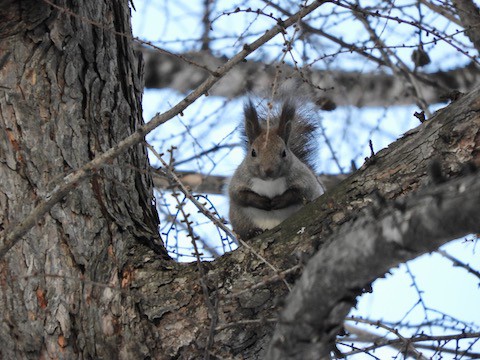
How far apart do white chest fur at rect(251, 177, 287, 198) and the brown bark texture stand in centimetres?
79

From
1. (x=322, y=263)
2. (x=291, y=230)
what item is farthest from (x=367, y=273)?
(x=291, y=230)

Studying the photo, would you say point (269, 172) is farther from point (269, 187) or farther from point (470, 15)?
point (470, 15)

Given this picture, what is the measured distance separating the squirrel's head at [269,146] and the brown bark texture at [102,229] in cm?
81

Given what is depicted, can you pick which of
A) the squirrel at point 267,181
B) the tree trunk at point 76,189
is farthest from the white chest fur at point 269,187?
the tree trunk at point 76,189

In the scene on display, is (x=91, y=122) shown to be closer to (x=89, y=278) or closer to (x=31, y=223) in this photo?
(x=89, y=278)

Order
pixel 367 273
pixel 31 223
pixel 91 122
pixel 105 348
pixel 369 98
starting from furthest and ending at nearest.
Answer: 1. pixel 369 98
2. pixel 91 122
3. pixel 105 348
4. pixel 31 223
5. pixel 367 273

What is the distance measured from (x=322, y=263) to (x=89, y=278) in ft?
3.17

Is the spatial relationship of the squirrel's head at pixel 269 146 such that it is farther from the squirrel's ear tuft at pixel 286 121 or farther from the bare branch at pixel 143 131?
the bare branch at pixel 143 131

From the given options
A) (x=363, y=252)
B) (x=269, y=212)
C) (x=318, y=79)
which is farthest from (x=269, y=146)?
(x=363, y=252)

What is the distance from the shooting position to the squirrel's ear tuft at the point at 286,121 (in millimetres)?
3475

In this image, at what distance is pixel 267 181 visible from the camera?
10.9 ft

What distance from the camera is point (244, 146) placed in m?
3.68

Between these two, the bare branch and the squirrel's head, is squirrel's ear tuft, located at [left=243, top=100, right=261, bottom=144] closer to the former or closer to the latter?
the squirrel's head

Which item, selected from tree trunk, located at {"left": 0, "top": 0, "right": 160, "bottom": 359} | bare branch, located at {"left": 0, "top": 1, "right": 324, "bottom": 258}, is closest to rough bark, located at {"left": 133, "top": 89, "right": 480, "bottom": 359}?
tree trunk, located at {"left": 0, "top": 0, "right": 160, "bottom": 359}
